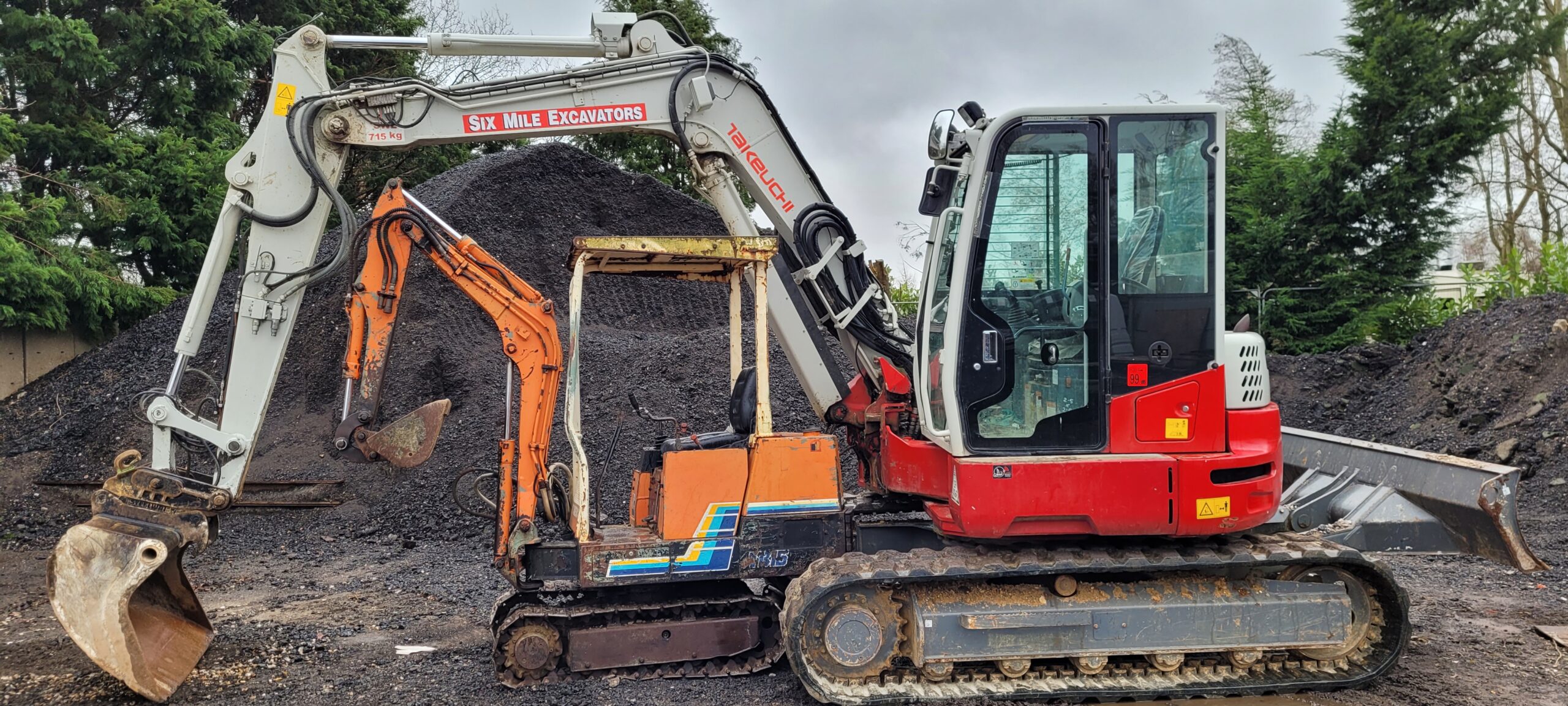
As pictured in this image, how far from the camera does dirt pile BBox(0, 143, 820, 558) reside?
1053 cm

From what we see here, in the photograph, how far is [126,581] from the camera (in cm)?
489

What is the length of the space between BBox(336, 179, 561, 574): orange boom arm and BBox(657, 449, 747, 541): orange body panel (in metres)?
0.68

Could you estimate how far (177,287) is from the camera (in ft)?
53.2

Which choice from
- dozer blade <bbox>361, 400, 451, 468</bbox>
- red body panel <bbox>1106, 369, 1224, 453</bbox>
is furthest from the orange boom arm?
red body panel <bbox>1106, 369, 1224, 453</bbox>

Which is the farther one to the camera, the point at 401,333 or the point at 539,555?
the point at 401,333

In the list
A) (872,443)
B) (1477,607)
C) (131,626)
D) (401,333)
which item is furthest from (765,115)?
(401,333)

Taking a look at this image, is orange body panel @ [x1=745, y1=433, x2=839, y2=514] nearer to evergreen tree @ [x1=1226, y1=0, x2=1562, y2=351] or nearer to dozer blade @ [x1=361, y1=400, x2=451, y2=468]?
dozer blade @ [x1=361, y1=400, x2=451, y2=468]

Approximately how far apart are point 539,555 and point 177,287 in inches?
540

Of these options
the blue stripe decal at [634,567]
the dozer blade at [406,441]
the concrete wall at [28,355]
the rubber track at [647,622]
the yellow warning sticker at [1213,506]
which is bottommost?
the rubber track at [647,622]

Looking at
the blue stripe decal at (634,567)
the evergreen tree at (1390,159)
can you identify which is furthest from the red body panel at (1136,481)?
the evergreen tree at (1390,159)

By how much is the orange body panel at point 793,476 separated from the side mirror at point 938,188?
51.1 inches

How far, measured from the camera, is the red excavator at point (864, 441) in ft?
16.1

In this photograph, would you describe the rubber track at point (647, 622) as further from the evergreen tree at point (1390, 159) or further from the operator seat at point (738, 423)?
the evergreen tree at point (1390, 159)

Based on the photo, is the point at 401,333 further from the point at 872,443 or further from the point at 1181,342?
the point at 1181,342
